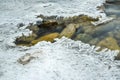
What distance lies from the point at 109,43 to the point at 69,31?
1.11m

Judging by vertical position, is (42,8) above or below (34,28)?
above

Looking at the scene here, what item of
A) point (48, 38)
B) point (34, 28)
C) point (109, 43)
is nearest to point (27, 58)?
point (48, 38)

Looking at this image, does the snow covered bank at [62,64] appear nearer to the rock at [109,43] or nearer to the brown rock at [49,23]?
the rock at [109,43]

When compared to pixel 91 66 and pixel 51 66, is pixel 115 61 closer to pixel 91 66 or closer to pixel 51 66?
pixel 91 66

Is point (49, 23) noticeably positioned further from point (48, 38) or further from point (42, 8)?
point (42, 8)

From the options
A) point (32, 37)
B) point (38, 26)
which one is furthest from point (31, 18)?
point (32, 37)

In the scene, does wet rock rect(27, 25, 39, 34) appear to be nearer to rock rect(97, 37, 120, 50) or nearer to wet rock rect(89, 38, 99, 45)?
wet rock rect(89, 38, 99, 45)

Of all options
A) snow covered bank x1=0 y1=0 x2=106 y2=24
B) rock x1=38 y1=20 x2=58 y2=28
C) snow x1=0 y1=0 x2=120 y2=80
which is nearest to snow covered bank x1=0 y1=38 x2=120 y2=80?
snow x1=0 y1=0 x2=120 y2=80

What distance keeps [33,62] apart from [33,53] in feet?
1.10

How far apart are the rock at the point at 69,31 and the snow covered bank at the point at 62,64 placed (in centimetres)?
42

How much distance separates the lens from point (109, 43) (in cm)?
492

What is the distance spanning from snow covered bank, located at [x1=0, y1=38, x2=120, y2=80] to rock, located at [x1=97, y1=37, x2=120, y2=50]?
18 cm

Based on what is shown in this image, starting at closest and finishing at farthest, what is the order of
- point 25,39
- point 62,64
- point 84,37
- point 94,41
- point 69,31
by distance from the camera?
1. point 62,64
2. point 94,41
3. point 84,37
4. point 25,39
5. point 69,31

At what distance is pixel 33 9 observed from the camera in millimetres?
7203
